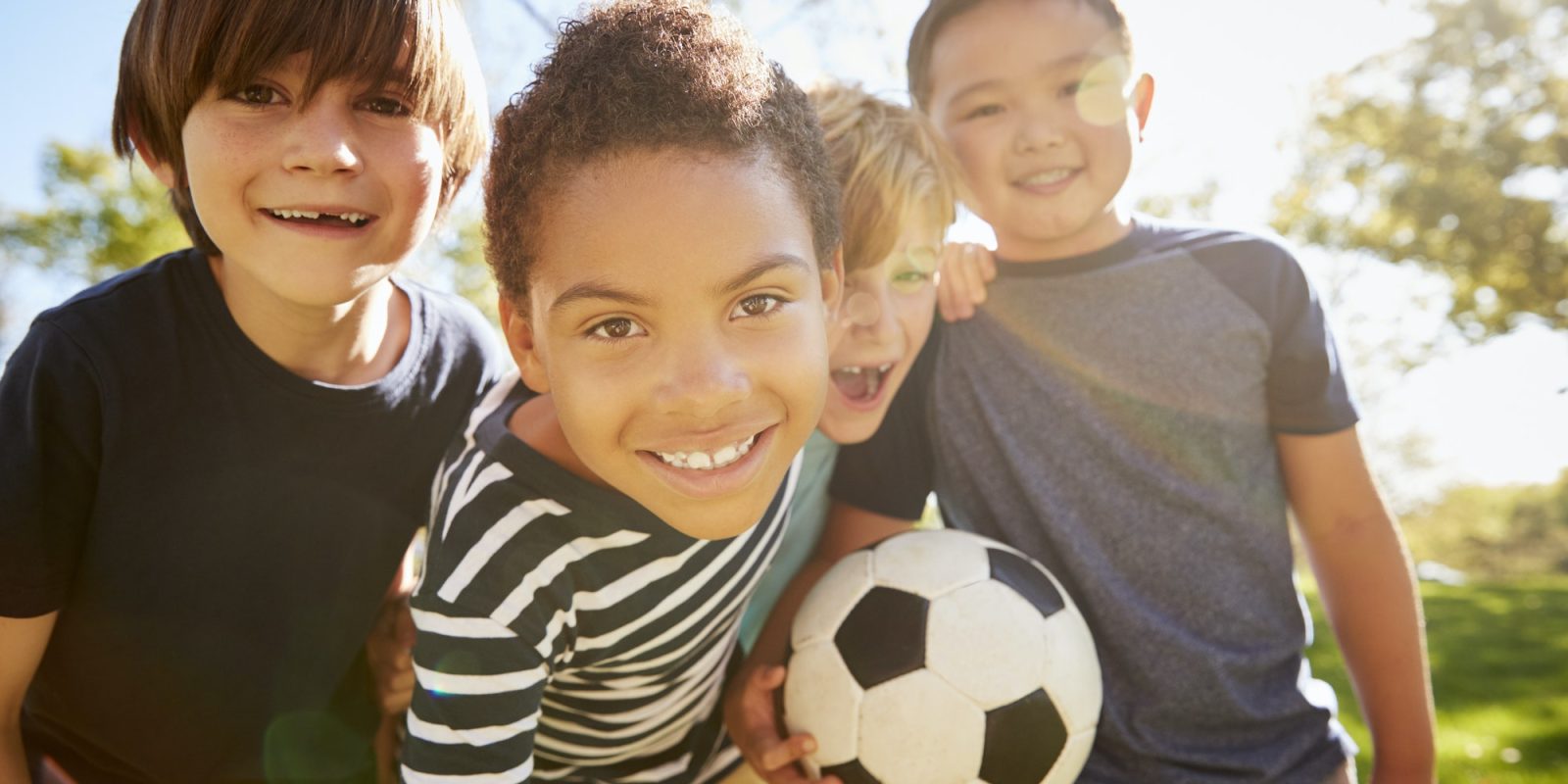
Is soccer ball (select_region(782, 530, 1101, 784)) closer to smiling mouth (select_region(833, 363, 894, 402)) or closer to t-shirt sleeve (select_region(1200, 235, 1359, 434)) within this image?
smiling mouth (select_region(833, 363, 894, 402))

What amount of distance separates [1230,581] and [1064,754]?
0.85 meters

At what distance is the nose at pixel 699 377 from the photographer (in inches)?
65.4

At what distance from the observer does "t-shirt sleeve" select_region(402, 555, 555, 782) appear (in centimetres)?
180

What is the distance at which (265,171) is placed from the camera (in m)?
2.10

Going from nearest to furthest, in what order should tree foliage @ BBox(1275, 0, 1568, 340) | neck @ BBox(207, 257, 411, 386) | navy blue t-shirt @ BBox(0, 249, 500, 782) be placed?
navy blue t-shirt @ BBox(0, 249, 500, 782)
neck @ BBox(207, 257, 411, 386)
tree foliage @ BBox(1275, 0, 1568, 340)

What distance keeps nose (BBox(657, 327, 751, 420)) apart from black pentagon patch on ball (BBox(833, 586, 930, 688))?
73cm

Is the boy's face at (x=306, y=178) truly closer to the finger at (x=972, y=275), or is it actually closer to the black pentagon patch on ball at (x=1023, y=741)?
the finger at (x=972, y=275)

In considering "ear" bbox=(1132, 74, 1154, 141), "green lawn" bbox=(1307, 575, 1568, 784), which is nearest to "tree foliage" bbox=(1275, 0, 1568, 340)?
"green lawn" bbox=(1307, 575, 1568, 784)

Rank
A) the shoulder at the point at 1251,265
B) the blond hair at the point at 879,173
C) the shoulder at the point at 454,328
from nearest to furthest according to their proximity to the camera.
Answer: the blond hair at the point at 879,173
the shoulder at the point at 1251,265
the shoulder at the point at 454,328

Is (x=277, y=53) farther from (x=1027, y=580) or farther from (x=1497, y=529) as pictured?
(x=1497, y=529)

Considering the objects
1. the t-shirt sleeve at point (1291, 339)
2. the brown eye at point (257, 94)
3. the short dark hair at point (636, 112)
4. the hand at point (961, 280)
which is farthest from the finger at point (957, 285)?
the brown eye at point (257, 94)

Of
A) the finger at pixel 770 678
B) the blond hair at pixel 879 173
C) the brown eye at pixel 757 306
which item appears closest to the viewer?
the brown eye at pixel 757 306

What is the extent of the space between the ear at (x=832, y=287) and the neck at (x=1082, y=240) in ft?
3.01

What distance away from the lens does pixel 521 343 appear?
1.96 m
